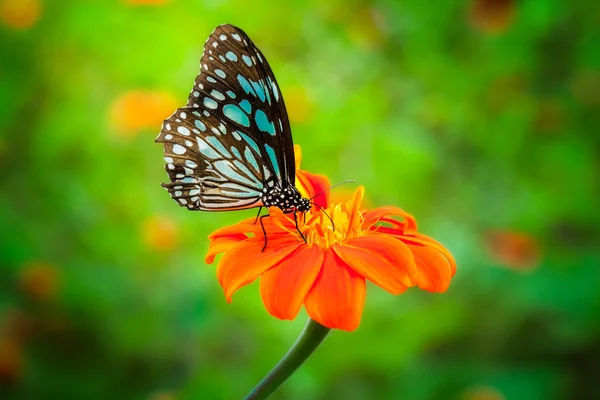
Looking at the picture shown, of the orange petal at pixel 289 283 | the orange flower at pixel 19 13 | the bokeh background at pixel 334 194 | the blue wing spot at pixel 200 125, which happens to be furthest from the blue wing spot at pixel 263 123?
the orange flower at pixel 19 13

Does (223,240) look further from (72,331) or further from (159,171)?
(72,331)

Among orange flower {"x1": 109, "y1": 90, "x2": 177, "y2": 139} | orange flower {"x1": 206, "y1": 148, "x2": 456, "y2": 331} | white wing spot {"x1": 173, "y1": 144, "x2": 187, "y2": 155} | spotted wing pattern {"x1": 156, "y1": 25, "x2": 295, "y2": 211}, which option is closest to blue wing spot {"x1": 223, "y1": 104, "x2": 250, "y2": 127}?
spotted wing pattern {"x1": 156, "y1": 25, "x2": 295, "y2": 211}

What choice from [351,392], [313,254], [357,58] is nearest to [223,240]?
[313,254]

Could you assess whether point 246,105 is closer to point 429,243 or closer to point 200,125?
point 200,125

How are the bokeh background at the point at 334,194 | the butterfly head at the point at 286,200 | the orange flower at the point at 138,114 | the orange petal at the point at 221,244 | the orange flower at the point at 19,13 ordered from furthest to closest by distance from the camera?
the orange flower at the point at 19,13 < the orange flower at the point at 138,114 < the bokeh background at the point at 334,194 < the butterfly head at the point at 286,200 < the orange petal at the point at 221,244

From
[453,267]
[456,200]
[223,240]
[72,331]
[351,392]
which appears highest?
[456,200]

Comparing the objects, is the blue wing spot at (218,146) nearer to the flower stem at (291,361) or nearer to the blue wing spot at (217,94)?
the blue wing spot at (217,94)
